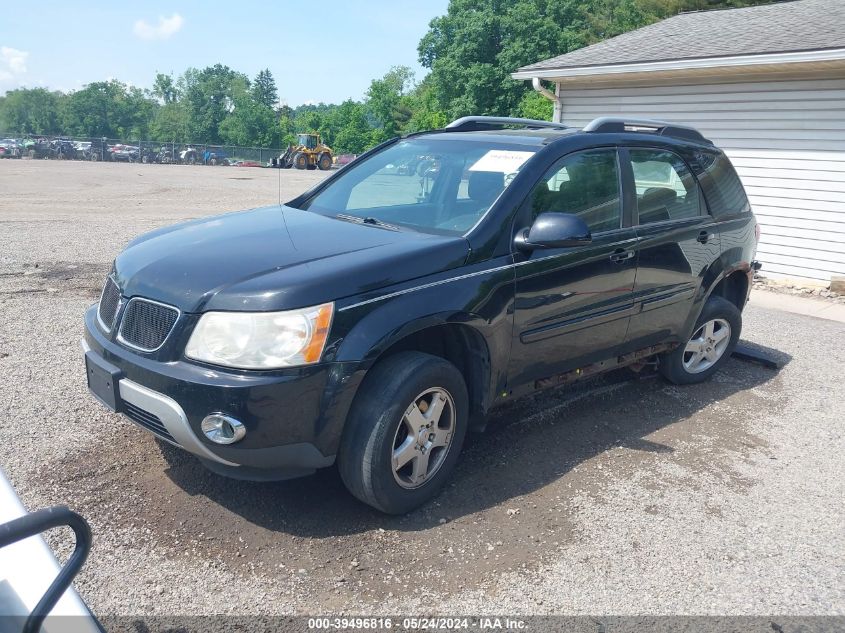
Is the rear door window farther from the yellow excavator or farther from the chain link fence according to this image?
the chain link fence

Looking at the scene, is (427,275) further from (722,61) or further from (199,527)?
(722,61)

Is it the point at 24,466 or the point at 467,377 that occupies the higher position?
the point at 467,377

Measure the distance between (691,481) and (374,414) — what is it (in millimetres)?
2051

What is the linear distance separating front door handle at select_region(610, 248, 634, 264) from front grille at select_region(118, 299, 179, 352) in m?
2.63

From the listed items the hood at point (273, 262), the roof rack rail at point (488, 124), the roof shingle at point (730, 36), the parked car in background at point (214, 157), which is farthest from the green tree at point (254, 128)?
the hood at point (273, 262)

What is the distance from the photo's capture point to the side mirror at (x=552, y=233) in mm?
3781

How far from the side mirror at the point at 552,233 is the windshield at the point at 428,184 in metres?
0.29

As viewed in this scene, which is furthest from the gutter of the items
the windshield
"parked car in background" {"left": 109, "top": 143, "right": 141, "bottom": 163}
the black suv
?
"parked car in background" {"left": 109, "top": 143, "right": 141, "bottom": 163}

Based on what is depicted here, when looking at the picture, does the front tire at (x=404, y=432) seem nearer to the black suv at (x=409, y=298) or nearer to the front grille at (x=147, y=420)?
the black suv at (x=409, y=298)

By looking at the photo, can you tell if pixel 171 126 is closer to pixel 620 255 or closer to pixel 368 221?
pixel 368 221

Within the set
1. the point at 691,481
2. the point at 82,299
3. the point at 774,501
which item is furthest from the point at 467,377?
the point at 82,299

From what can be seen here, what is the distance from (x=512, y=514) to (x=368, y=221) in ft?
5.97

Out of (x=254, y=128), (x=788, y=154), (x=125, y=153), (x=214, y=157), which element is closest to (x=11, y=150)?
(x=125, y=153)

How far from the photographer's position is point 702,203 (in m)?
A: 5.30
